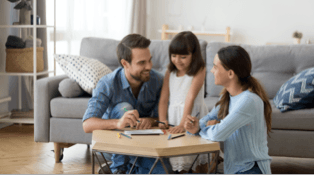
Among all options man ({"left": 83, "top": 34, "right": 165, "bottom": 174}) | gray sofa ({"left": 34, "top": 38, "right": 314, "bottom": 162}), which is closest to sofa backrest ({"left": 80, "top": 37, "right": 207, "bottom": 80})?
gray sofa ({"left": 34, "top": 38, "right": 314, "bottom": 162})

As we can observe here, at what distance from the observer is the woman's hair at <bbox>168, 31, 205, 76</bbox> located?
1.89 m

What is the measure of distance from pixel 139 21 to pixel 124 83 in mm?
3512

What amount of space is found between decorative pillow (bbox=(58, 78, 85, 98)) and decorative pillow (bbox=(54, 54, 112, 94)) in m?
0.04

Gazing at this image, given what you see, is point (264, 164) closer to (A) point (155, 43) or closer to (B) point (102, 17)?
(A) point (155, 43)

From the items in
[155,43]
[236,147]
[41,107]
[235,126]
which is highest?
[155,43]

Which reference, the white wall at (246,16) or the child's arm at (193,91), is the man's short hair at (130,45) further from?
the white wall at (246,16)

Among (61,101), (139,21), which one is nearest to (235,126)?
(61,101)

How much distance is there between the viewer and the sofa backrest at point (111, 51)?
295 centimetres

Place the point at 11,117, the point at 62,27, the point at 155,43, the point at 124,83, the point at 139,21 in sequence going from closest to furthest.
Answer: the point at 124,83 → the point at 155,43 → the point at 11,117 → the point at 62,27 → the point at 139,21

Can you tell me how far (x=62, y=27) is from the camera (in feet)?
13.1

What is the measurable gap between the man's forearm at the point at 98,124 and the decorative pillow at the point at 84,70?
Answer: 984 millimetres

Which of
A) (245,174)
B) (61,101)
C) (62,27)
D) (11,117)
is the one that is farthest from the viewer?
(62,27)

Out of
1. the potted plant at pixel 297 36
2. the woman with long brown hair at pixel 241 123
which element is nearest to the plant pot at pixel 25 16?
the woman with long brown hair at pixel 241 123

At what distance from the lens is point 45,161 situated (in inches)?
100
